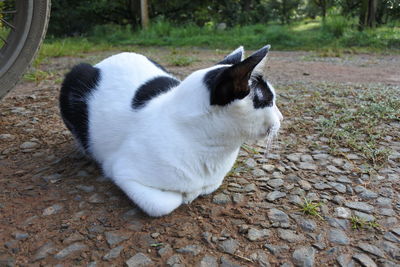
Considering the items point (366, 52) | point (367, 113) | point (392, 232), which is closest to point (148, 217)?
point (392, 232)

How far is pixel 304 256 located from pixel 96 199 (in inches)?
43.1

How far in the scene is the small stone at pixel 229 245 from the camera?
160 centimetres

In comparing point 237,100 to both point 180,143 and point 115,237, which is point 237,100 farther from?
point 115,237

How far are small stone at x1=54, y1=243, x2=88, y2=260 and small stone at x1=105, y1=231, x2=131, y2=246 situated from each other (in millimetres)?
108

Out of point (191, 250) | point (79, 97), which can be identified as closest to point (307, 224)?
point (191, 250)

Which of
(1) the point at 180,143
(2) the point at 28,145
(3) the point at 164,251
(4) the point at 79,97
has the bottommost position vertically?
(3) the point at 164,251

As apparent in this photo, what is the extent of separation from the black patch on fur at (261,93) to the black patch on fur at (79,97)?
100cm

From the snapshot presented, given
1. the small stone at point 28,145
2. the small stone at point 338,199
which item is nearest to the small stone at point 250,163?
the small stone at point 338,199

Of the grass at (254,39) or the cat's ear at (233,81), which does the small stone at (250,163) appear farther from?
the grass at (254,39)

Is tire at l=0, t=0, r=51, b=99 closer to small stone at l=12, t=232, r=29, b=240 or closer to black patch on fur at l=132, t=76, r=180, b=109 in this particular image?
black patch on fur at l=132, t=76, r=180, b=109

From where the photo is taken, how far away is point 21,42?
232 cm

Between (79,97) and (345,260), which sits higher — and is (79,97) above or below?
above

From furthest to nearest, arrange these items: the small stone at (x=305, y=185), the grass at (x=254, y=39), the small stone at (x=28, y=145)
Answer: the grass at (x=254, y=39) < the small stone at (x=28, y=145) < the small stone at (x=305, y=185)

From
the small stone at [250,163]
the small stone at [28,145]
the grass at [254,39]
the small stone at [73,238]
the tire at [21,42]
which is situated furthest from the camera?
the grass at [254,39]
